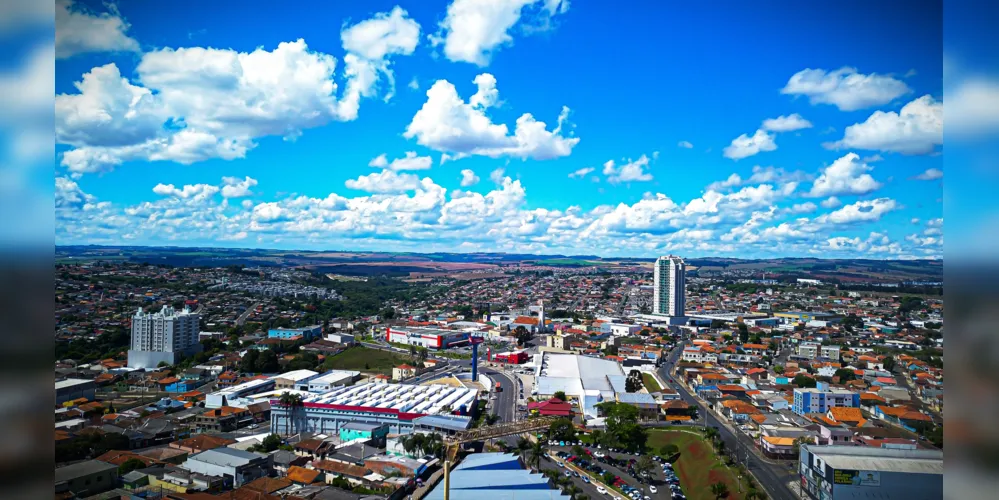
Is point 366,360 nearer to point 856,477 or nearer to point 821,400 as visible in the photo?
point 821,400

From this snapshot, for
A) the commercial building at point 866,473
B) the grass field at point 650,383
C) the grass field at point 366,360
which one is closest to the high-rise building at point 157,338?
the grass field at point 366,360

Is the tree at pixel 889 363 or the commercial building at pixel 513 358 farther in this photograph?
the commercial building at pixel 513 358

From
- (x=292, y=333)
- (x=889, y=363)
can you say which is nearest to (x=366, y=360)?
(x=292, y=333)

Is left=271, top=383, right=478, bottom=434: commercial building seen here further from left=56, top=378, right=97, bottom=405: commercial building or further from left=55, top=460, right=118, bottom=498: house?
left=55, top=460, right=118, bottom=498: house

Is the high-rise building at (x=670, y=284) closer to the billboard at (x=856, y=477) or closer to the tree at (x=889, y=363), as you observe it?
the tree at (x=889, y=363)

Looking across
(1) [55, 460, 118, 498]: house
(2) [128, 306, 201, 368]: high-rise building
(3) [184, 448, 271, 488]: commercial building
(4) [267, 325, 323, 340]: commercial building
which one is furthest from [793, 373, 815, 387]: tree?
(2) [128, 306, 201, 368]: high-rise building
